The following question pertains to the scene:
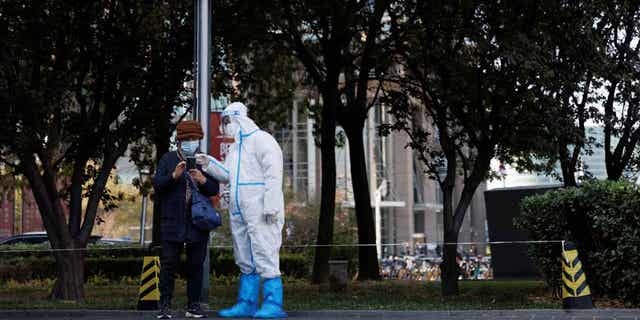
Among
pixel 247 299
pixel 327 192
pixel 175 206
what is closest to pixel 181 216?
pixel 175 206

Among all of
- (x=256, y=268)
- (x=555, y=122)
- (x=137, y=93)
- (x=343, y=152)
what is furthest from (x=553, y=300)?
(x=343, y=152)

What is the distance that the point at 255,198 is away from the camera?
9055mm

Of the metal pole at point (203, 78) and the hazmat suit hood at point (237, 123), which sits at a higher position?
the metal pole at point (203, 78)

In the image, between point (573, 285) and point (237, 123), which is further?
point (573, 285)

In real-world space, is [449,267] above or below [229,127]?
below

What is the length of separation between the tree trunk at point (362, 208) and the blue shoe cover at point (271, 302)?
1380 cm

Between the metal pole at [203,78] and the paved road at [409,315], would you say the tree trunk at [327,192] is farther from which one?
the paved road at [409,315]

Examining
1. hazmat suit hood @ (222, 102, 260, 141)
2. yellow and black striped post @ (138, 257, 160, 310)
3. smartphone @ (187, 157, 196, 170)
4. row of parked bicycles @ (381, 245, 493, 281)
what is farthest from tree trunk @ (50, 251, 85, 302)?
row of parked bicycles @ (381, 245, 493, 281)

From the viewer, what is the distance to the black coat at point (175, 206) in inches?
355

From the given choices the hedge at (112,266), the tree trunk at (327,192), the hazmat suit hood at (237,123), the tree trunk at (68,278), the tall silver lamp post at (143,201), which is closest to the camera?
the hazmat suit hood at (237,123)

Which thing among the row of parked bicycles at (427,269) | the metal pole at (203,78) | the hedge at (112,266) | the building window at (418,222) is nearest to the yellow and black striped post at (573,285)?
the metal pole at (203,78)

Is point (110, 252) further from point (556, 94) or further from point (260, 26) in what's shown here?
point (556, 94)

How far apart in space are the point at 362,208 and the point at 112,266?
691cm

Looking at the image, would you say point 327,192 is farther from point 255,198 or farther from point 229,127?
point 255,198
